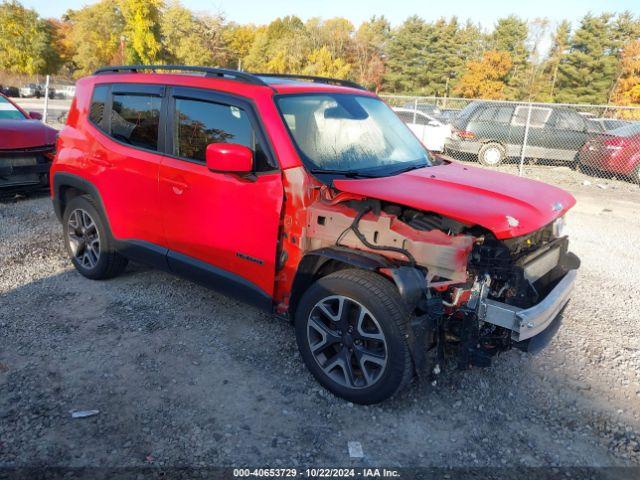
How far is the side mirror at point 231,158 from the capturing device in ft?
10.5

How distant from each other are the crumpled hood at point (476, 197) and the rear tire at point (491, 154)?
10.4 meters

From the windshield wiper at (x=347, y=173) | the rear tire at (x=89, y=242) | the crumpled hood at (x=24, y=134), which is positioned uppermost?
the windshield wiper at (x=347, y=173)

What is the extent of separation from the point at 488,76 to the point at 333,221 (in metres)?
45.9

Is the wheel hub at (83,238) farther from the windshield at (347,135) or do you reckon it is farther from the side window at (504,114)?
the side window at (504,114)

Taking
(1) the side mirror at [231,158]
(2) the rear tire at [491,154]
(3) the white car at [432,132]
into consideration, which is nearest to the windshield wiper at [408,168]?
(1) the side mirror at [231,158]

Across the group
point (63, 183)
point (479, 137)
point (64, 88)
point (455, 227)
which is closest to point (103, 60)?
point (64, 88)

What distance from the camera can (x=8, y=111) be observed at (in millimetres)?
8281

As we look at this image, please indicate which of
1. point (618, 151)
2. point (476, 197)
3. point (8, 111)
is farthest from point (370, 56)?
point (476, 197)

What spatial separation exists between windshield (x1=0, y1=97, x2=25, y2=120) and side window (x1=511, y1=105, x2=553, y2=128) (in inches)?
451

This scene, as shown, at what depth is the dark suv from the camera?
522 inches

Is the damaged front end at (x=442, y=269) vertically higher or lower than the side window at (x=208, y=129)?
lower

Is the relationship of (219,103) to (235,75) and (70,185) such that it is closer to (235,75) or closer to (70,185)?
(235,75)

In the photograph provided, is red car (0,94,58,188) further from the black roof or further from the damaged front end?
the damaged front end

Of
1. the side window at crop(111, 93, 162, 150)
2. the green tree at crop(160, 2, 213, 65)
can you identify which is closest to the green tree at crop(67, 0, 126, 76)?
the green tree at crop(160, 2, 213, 65)
